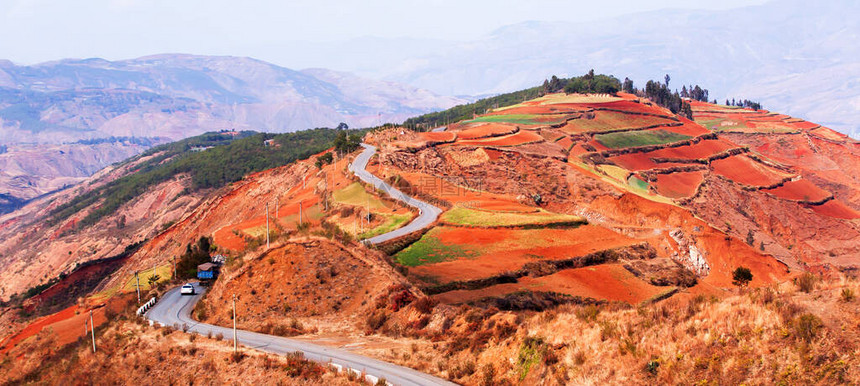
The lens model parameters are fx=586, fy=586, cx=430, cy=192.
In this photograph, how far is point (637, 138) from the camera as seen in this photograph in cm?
11269

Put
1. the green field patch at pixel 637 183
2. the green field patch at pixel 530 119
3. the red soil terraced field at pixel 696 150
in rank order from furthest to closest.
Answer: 1. the green field patch at pixel 530 119
2. the red soil terraced field at pixel 696 150
3. the green field patch at pixel 637 183

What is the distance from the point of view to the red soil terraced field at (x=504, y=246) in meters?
38.2

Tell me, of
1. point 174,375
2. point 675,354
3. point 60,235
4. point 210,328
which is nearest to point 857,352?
point 675,354

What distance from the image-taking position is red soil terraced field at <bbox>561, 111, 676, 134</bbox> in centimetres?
11319

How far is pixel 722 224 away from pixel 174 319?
2673 inches

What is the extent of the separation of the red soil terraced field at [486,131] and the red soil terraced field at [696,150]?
2573cm

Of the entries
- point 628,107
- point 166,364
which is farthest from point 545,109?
point 166,364

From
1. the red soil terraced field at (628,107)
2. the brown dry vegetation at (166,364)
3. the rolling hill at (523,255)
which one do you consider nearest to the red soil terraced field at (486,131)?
the rolling hill at (523,255)

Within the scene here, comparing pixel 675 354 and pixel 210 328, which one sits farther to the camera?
pixel 210 328

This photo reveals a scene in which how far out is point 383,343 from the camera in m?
24.3

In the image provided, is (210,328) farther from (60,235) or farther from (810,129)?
(810,129)

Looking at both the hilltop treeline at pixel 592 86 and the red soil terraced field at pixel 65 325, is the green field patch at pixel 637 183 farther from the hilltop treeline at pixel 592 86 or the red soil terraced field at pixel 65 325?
the hilltop treeline at pixel 592 86

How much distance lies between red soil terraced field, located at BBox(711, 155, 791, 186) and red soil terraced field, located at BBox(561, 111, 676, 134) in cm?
1863

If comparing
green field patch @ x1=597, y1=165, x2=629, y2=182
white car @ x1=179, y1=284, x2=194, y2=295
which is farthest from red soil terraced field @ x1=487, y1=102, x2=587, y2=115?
white car @ x1=179, y1=284, x2=194, y2=295
